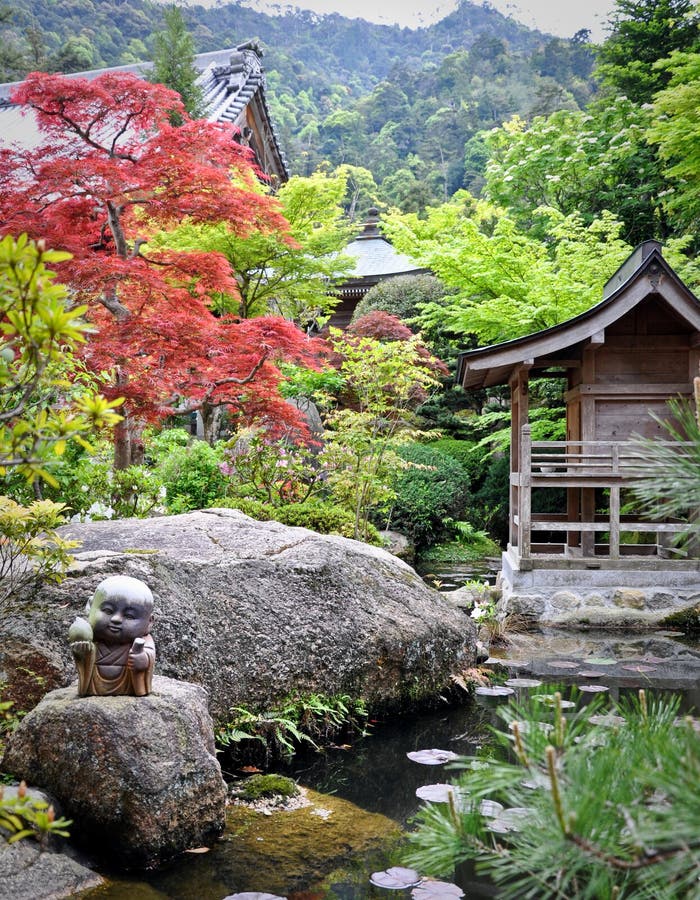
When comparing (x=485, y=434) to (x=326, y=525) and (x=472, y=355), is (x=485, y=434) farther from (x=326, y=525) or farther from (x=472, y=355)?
(x=326, y=525)

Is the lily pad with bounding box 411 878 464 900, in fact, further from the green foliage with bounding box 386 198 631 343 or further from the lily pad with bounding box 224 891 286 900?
the green foliage with bounding box 386 198 631 343

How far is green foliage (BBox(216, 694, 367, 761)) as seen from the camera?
15.3ft


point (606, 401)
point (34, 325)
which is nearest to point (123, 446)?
point (606, 401)

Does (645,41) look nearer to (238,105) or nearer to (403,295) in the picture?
(403,295)

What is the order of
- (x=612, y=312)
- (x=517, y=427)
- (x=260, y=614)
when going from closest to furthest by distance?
(x=260, y=614) → (x=612, y=312) → (x=517, y=427)

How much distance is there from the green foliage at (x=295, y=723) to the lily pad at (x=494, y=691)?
1.10 m

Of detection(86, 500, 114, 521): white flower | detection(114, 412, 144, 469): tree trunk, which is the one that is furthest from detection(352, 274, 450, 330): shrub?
detection(86, 500, 114, 521): white flower

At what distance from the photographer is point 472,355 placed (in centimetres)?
896

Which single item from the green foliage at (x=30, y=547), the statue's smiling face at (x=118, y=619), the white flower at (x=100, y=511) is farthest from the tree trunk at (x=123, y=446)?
the statue's smiling face at (x=118, y=619)

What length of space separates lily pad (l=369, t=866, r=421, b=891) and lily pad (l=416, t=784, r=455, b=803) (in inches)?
27.2

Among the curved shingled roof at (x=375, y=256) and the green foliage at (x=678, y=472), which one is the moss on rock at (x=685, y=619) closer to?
the green foliage at (x=678, y=472)

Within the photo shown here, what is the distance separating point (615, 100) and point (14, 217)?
1373 centimetres

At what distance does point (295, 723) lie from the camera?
4.88 metres

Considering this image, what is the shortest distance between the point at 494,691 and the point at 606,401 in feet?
15.8
